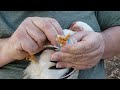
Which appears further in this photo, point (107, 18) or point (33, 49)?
point (107, 18)

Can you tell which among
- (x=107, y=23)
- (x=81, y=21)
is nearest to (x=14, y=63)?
(x=81, y=21)

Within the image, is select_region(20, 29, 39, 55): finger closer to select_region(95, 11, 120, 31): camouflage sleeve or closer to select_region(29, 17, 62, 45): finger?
select_region(29, 17, 62, 45): finger

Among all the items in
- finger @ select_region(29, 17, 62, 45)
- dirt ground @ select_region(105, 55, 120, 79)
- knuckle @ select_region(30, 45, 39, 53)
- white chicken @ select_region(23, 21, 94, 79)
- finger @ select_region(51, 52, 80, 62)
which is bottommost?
dirt ground @ select_region(105, 55, 120, 79)

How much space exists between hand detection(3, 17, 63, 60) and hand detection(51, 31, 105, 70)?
0.05 m

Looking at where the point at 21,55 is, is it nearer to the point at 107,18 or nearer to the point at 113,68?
the point at 107,18

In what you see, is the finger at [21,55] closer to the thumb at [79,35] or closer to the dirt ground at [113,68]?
the thumb at [79,35]

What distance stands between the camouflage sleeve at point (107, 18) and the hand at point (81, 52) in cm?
19

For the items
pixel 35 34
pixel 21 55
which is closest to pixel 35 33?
pixel 35 34

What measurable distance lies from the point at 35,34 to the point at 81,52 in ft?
0.54

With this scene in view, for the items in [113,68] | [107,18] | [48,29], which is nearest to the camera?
[48,29]

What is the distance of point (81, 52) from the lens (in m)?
1.17

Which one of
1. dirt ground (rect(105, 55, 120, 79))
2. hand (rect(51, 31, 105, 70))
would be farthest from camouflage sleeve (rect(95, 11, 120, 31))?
dirt ground (rect(105, 55, 120, 79))

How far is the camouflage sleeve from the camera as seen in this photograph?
1397 mm
